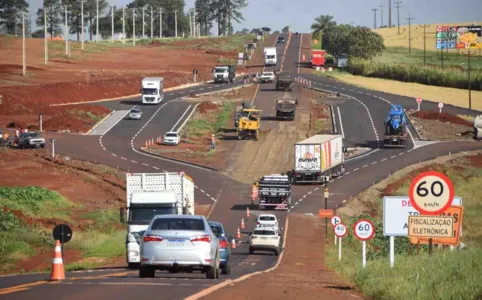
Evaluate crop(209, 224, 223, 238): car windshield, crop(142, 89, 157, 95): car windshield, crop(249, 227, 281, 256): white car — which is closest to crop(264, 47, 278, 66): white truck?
crop(142, 89, 157, 95): car windshield

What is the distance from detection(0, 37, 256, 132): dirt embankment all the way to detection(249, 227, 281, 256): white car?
188 feet

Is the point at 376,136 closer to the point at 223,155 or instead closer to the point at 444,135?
the point at 444,135

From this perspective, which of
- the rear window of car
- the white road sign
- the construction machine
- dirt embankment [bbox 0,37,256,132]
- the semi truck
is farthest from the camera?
dirt embankment [bbox 0,37,256,132]

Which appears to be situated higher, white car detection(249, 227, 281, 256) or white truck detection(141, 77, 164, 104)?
white truck detection(141, 77, 164, 104)

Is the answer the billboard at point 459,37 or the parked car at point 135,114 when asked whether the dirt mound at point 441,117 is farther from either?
the billboard at point 459,37

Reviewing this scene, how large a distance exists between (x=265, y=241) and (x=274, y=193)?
20362 mm

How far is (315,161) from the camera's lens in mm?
82438

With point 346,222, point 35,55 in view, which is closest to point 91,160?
point 346,222

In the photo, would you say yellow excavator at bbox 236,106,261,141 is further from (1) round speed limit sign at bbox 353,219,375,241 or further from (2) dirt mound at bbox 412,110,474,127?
(1) round speed limit sign at bbox 353,219,375,241

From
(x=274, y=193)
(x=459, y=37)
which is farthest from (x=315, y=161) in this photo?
(x=459, y=37)

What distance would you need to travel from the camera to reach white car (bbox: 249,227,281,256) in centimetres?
5122

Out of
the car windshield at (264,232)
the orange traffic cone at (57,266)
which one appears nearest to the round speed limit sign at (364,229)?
the orange traffic cone at (57,266)

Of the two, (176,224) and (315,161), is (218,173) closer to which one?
(315,161)

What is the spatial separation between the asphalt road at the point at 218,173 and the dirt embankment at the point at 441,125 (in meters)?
3.60
